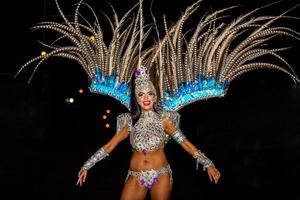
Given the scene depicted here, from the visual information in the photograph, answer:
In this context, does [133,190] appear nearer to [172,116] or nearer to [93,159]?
[93,159]

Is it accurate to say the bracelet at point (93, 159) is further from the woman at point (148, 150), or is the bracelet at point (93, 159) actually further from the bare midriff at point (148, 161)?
the bare midriff at point (148, 161)

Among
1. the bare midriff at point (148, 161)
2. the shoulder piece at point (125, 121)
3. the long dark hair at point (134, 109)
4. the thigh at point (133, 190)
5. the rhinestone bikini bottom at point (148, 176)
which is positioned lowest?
the thigh at point (133, 190)

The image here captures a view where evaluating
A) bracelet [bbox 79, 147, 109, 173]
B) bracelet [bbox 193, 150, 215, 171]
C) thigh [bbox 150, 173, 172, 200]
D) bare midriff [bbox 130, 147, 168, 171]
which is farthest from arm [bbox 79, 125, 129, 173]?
bracelet [bbox 193, 150, 215, 171]

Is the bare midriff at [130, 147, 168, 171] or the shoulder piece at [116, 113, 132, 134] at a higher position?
the shoulder piece at [116, 113, 132, 134]

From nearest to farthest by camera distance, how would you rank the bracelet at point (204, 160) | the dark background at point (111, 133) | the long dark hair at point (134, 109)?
the bracelet at point (204, 160) < the long dark hair at point (134, 109) < the dark background at point (111, 133)

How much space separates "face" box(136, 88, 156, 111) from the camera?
3.29m

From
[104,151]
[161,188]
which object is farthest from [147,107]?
[161,188]

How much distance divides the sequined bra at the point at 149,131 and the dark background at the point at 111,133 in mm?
1663

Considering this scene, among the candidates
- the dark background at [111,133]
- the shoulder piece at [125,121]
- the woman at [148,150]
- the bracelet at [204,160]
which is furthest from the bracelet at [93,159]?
the dark background at [111,133]

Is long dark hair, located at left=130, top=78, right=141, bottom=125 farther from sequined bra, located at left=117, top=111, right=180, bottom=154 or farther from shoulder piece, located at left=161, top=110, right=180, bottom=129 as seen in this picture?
shoulder piece, located at left=161, top=110, right=180, bottom=129

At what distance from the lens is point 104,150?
11.2 ft

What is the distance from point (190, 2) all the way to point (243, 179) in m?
2.11

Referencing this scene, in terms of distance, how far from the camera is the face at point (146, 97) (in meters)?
3.29

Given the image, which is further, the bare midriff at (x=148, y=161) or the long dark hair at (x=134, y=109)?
the long dark hair at (x=134, y=109)
